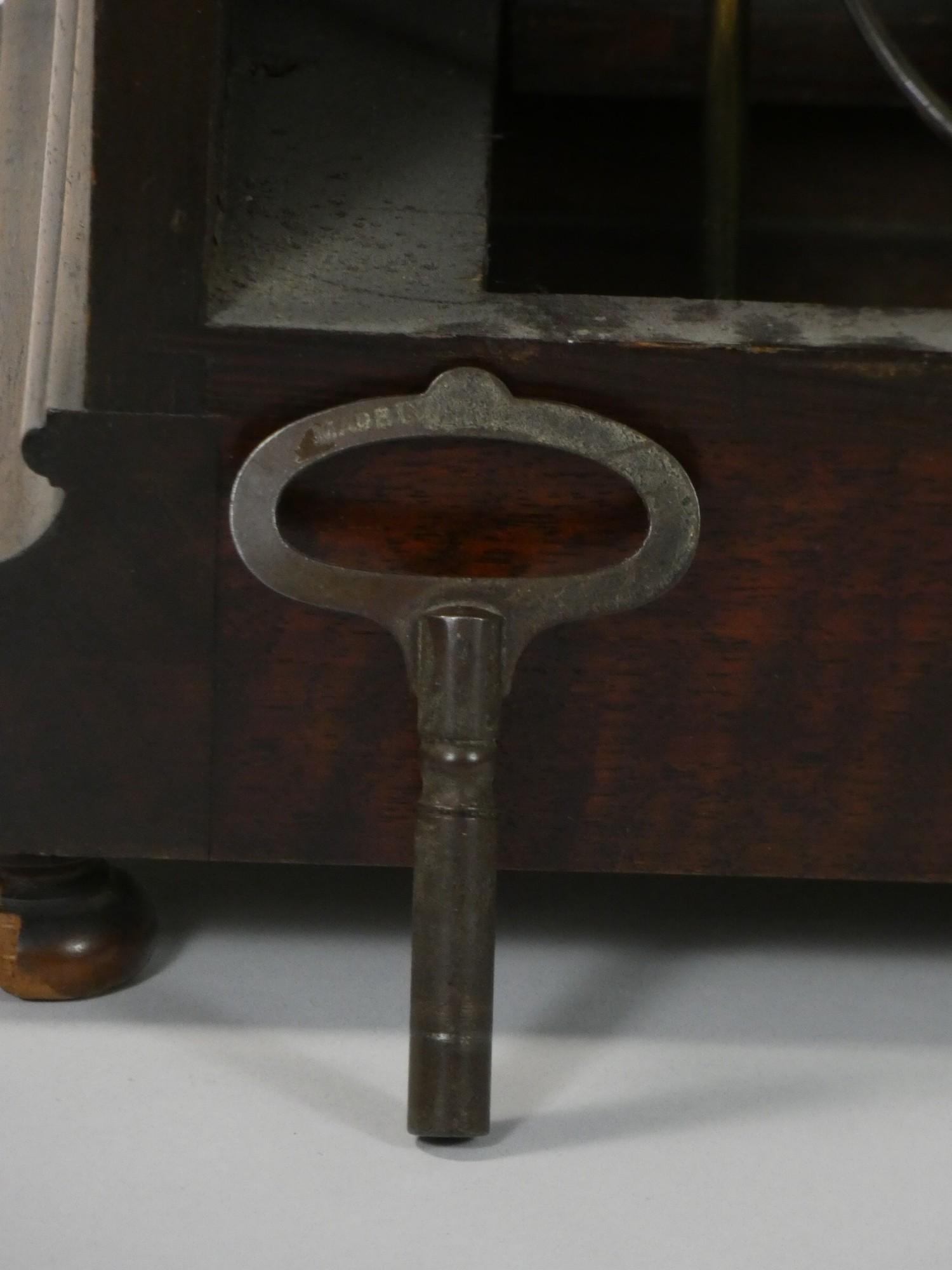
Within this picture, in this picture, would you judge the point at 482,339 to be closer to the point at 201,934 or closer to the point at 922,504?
A: the point at 922,504

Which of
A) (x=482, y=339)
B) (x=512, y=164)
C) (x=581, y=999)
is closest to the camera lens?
(x=482, y=339)

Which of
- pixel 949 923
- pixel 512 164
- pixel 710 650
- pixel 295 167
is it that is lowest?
pixel 949 923

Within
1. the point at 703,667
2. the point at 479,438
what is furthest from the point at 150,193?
the point at 703,667

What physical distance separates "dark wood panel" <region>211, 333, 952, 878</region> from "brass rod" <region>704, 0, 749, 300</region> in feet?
1.03

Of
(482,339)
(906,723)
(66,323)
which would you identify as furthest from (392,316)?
(906,723)

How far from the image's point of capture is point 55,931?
3.34 ft

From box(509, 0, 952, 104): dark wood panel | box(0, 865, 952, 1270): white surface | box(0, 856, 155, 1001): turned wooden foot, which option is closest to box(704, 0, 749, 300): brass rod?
box(509, 0, 952, 104): dark wood panel

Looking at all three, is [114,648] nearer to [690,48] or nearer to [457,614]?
[457,614]

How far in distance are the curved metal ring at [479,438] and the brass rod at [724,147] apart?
346 millimetres

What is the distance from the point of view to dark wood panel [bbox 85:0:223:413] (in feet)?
2.95

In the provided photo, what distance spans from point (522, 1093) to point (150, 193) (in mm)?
486

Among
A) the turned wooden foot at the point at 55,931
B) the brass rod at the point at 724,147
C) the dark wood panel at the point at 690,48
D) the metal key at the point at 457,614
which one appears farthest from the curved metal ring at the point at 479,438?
the dark wood panel at the point at 690,48

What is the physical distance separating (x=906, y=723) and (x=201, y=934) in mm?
439

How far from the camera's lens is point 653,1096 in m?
0.95
